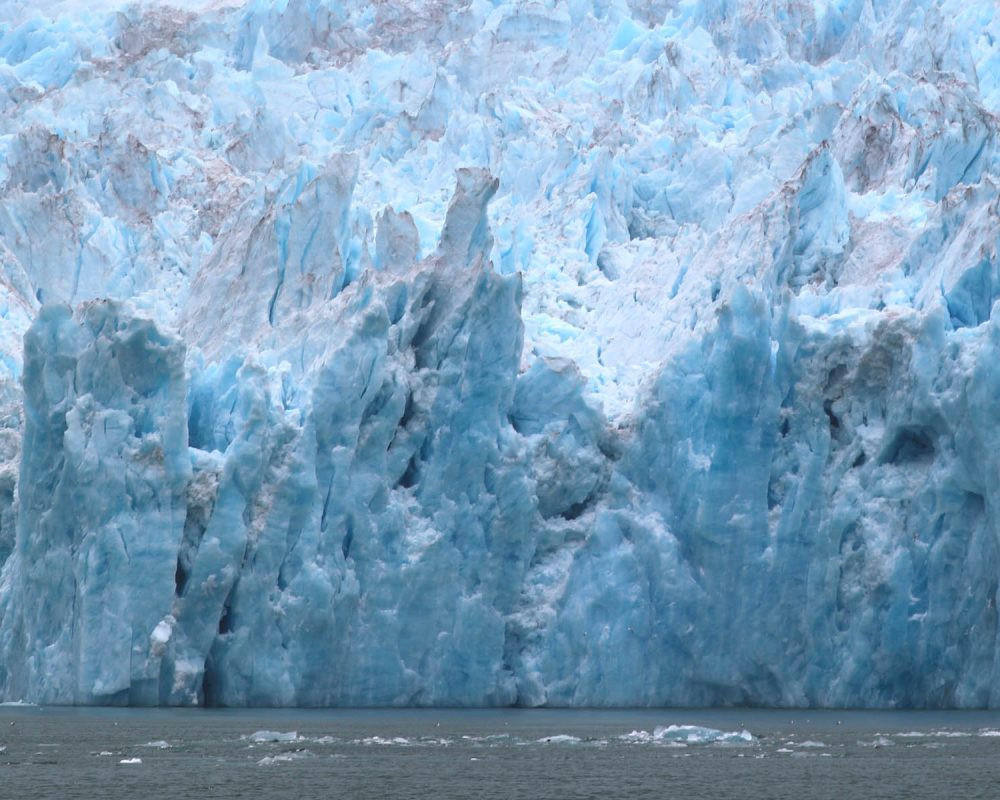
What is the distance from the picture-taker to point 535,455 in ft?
122

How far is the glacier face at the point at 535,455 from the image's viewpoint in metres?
34.8

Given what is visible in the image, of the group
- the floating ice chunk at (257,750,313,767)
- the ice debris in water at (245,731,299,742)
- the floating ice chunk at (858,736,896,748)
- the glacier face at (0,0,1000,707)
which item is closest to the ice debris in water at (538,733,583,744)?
the ice debris in water at (245,731,299,742)

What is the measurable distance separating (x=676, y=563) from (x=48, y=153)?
20669 mm

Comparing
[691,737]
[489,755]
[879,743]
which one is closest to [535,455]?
[691,737]

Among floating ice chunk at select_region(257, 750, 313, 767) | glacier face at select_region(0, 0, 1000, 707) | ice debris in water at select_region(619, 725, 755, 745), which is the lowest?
floating ice chunk at select_region(257, 750, 313, 767)

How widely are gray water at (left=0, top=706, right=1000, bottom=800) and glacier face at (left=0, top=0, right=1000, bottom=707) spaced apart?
160 cm

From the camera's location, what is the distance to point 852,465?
3625 cm

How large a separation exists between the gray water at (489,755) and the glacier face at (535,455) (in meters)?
1.60

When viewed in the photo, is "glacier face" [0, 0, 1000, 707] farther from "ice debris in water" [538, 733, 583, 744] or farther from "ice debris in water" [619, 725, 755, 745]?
"ice debris in water" [619, 725, 755, 745]

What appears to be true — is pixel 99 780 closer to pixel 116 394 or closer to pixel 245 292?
pixel 116 394

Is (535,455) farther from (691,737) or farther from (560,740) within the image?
Result: (560,740)

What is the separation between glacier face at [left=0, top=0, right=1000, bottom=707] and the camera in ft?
114

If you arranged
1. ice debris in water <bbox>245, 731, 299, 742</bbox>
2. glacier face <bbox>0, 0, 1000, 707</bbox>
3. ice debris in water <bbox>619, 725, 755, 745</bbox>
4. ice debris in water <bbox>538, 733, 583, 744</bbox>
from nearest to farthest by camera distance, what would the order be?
ice debris in water <bbox>245, 731, 299, 742</bbox>
ice debris in water <bbox>538, 733, 583, 744</bbox>
ice debris in water <bbox>619, 725, 755, 745</bbox>
glacier face <bbox>0, 0, 1000, 707</bbox>

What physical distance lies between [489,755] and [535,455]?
1124 cm
